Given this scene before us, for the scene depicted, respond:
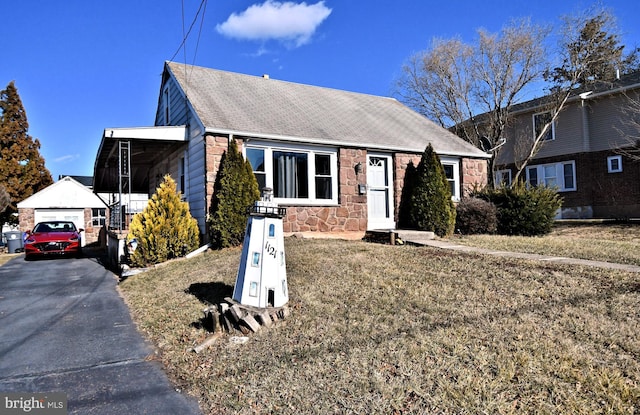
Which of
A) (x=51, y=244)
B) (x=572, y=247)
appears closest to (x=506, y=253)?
(x=572, y=247)

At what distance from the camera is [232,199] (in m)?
9.93

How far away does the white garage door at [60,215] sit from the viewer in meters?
23.5

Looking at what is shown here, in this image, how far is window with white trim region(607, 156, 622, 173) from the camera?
18.9m

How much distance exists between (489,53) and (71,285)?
775 inches

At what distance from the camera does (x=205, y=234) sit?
10586 mm

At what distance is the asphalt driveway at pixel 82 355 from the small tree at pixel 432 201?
25.4 ft

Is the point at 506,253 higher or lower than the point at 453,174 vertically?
lower

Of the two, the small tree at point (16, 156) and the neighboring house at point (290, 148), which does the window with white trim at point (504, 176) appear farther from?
the small tree at point (16, 156)

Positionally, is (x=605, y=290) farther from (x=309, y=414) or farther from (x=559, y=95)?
(x=559, y=95)

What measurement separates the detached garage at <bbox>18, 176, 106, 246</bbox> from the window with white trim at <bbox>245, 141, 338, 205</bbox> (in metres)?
15.8

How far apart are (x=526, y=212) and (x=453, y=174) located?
9.56 ft

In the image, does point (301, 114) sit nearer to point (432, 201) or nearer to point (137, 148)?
point (432, 201)

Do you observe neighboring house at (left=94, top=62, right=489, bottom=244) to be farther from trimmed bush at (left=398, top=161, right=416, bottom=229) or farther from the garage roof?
the garage roof

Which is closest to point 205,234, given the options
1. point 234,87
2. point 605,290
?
point 234,87
